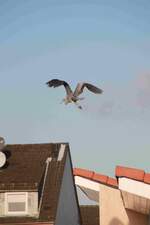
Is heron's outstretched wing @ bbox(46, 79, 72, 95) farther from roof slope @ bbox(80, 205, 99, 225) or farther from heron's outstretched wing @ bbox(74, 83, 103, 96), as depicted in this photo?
roof slope @ bbox(80, 205, 99, 225)

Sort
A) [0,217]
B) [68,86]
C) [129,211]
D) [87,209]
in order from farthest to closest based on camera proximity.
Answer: [87,209] < [129,211] < [0,217] < [68,86]

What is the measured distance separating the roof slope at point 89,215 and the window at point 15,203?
22.5 m

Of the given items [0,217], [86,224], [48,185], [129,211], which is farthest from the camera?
[86,224]

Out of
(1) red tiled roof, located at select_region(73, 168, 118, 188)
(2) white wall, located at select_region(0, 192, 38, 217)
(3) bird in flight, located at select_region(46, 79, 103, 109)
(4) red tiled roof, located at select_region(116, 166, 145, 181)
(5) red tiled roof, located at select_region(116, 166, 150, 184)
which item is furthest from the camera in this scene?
(1) red tiled roof, located at select_region(73, 168, 118, 188)

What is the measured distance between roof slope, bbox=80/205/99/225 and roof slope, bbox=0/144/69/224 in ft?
62.1

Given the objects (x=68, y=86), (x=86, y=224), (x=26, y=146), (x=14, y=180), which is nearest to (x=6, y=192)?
(x=14, y=180)

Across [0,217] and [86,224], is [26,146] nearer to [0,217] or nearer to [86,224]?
[0,217]

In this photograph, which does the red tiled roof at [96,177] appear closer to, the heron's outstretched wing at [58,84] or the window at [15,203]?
the window at [15,203]

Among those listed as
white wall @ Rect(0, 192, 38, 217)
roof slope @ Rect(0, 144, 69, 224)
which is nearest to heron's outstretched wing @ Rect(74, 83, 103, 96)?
roof slope @ Rect(0, 144, 69, 224)

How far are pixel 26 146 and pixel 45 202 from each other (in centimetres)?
515

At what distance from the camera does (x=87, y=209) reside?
176ft

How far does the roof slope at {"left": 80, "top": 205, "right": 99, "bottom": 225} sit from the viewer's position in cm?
4906

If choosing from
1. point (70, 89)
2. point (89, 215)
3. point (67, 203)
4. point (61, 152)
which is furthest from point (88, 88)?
point (89, 215)

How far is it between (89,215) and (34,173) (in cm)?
2402
